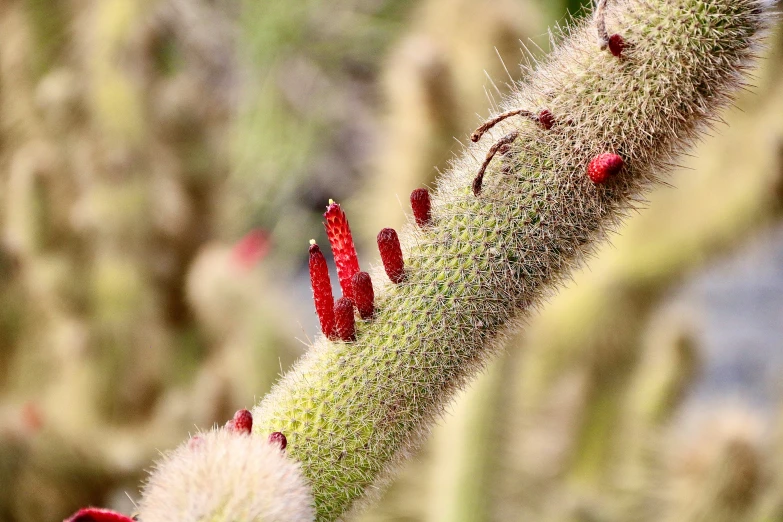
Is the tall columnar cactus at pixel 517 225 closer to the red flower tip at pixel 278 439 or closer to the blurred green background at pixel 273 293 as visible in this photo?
the red flower tip at pixel 278 439

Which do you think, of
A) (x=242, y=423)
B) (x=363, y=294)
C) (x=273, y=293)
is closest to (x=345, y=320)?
(x=363, y=294)

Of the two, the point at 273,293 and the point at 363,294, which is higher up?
the point at 273,293

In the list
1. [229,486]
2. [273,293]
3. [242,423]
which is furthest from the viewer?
[273,293]

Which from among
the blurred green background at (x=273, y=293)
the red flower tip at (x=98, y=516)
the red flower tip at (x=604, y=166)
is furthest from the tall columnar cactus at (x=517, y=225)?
the blurred green background at (x=273, y=293)

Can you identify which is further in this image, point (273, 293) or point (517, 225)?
point (273, 293)

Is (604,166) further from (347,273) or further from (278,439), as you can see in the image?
(278,439)
